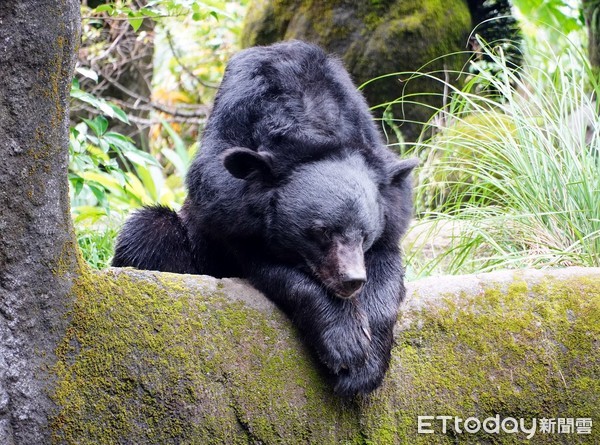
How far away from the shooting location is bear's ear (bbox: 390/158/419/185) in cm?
374

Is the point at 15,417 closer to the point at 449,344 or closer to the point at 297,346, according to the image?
the point at 297,346

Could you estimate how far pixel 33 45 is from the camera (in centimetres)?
254

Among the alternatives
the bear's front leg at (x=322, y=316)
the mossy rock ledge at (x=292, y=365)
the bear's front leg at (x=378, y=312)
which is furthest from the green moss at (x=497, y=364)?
the bear's front leg at (x=322, y=316)

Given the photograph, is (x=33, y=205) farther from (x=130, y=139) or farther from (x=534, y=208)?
(x=534, y=208)

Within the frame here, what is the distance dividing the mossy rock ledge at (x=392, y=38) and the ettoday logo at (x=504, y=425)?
5210 millimetres

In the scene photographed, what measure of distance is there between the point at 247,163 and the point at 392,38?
5.30 metres

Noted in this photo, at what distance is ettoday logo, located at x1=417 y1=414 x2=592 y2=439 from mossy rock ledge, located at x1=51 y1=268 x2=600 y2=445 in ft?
0.06

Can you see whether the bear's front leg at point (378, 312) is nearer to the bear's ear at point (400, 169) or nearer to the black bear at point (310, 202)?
the black bear at point (310, 202)

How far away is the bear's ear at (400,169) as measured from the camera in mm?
3738

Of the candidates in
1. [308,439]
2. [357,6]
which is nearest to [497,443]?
[308,439]

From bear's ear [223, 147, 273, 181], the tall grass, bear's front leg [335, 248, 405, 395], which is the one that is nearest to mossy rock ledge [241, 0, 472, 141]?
the tall grass

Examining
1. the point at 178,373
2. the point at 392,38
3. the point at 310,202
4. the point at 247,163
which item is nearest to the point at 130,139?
the point at 247,163

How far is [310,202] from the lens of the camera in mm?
3482

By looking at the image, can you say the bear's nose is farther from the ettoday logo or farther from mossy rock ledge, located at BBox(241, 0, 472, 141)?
mossy rock ledge, located at BBox(241, 0, 472, 141)
